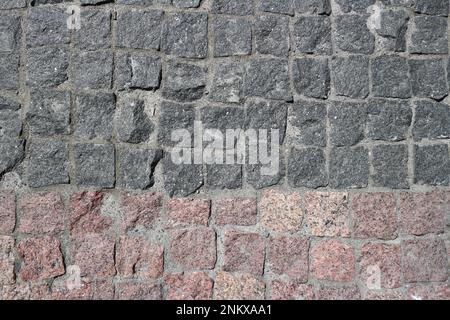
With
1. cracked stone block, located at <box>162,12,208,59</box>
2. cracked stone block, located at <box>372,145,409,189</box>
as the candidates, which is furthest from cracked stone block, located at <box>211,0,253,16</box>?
cracked stone block, located at <box>372,145,409,189</box>

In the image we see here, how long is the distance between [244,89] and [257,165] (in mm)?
481

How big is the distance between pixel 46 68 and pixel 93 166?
26.3 inches

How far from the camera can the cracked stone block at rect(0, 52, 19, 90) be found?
392 cm

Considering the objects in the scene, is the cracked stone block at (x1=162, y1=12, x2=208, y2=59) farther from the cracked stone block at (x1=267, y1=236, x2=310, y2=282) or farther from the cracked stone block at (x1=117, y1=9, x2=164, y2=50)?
the cracked stone block at (x1=267, y1=236, x2=310, y2=282)

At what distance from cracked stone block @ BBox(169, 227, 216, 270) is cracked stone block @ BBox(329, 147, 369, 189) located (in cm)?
85

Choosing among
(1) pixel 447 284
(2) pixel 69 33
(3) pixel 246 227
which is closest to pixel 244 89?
(3) pixel 246 227

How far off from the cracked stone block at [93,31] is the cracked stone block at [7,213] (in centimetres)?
102

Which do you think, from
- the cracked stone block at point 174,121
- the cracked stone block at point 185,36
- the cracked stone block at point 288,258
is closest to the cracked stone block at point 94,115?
the cracked stone block at point 174,121

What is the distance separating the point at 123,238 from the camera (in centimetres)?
391

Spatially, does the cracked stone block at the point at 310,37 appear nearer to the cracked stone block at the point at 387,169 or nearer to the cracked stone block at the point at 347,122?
the cracked stone block at the point at 347,122

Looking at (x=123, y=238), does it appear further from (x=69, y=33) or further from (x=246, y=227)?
(x=69, y=33)

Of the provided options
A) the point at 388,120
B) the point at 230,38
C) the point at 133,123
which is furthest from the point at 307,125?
the point at 133,123

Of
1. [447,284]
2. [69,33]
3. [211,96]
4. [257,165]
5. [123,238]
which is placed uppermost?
[69,33]

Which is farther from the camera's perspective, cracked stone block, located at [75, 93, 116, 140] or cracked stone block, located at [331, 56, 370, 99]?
cracked stone block, located at [331, 56, 370, 99]
